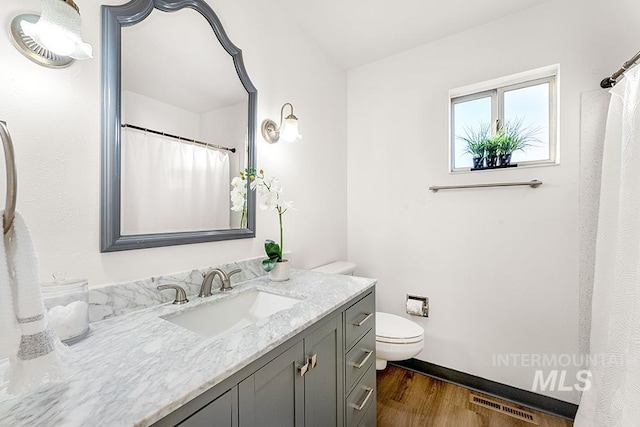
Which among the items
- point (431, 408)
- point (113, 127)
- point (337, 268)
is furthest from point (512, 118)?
point (113, 127)

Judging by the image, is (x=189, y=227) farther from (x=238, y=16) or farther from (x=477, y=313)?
(x=477, y=313)

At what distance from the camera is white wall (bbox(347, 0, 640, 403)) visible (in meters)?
1.57

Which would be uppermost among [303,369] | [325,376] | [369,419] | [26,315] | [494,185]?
[494,185]

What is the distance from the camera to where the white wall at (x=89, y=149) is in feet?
2.40

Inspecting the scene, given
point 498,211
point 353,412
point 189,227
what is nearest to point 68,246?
point 189,227

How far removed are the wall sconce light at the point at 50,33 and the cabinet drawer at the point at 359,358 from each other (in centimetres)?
143

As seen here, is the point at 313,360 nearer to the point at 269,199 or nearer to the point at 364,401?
the point at 364,401

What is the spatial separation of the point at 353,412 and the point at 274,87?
1807 mm

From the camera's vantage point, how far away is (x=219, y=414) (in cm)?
60

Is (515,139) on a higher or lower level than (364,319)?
higher

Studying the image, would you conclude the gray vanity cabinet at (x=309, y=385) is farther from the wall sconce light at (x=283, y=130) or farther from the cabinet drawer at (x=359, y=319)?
the wall sconce light at (x=283, y=130)

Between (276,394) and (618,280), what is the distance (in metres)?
1.56

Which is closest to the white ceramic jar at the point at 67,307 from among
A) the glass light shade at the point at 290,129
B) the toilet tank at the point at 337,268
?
the glass light shade at the point at 290,129

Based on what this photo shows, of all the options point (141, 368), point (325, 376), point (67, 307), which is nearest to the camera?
point (141, 368)
